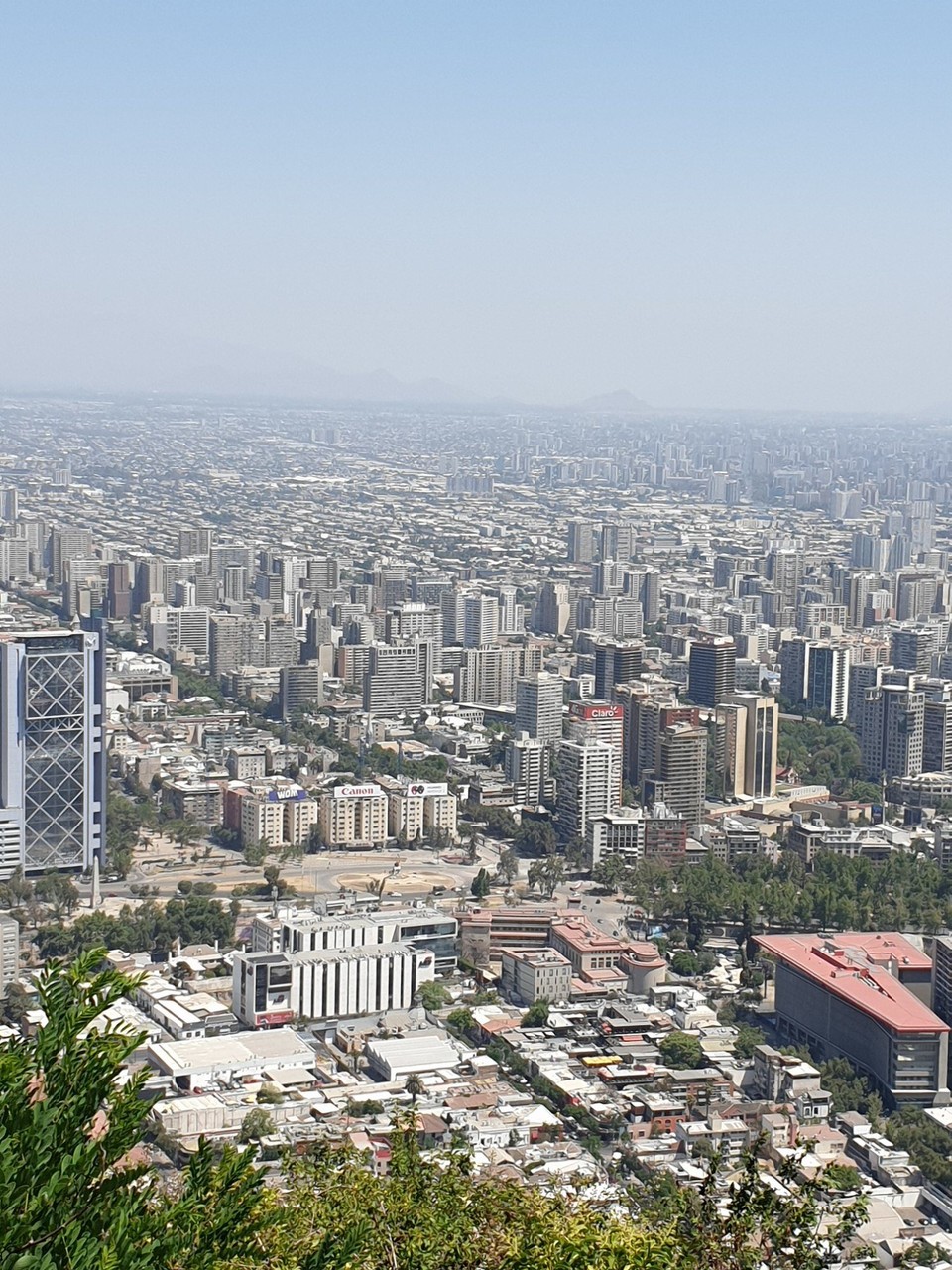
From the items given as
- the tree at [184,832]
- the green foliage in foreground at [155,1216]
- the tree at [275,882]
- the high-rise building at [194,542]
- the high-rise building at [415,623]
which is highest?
the green foliage in foreground at [155,1216]

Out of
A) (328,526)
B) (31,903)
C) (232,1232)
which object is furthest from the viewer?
(328,526)

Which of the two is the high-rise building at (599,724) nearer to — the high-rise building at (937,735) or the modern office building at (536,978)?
the high-rise building at (937,735)

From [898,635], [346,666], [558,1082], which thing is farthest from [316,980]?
[898,635]

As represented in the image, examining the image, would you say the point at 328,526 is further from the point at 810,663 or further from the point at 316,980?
the point at 316,980

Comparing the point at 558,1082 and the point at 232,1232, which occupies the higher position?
the point at 232,1232

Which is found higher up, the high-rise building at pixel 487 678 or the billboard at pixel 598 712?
the billboard at pixel 598 712

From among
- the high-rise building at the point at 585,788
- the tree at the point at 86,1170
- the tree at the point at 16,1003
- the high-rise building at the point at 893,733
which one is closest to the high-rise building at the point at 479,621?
the high-rise building at the point at 893,733
